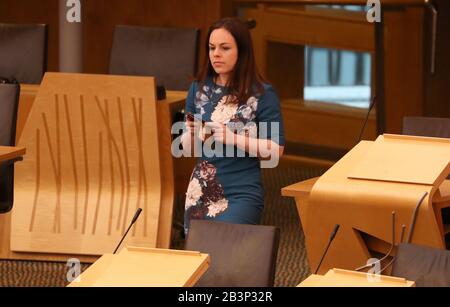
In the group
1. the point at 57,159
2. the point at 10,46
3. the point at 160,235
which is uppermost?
the point at 10,46

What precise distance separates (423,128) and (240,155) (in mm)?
1041

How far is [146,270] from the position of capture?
115 inches

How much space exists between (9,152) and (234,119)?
1069mm

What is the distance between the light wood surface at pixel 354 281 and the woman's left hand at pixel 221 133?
108 centimetres

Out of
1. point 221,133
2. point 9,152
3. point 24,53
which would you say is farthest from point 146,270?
point 24,53

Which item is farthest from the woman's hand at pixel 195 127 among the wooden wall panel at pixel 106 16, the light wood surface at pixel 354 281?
the wooden wall panel at pixel 106 16

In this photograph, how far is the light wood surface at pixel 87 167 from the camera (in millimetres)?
5383

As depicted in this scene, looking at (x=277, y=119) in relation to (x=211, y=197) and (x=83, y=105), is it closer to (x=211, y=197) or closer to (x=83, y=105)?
(x=211, y=197)

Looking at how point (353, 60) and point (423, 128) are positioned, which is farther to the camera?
point (353, 60)

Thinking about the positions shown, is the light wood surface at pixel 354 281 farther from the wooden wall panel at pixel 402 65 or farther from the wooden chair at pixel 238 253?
the wooden wall panel at pixel 402 65

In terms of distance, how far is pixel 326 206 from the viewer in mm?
3602

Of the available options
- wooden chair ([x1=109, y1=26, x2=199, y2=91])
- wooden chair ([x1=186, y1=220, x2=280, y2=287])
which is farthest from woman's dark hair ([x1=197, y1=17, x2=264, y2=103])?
wooden chair ([x1=109, y1=26, x2=199, y2=91])

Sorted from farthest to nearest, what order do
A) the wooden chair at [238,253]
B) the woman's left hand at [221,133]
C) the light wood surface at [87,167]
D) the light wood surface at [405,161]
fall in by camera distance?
the light wood surface at [87,167]
the woman's left hand at [221,133]
the light wood surface at [405,161]
the wooden chair at [238,253]

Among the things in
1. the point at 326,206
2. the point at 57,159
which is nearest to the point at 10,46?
the point at 57,159
